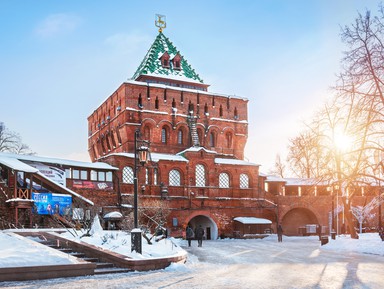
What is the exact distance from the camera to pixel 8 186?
2664 centimetres

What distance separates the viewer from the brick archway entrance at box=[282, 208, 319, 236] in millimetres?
48250

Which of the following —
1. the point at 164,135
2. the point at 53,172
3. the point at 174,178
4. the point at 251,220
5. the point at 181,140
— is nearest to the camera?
the point at 53,172

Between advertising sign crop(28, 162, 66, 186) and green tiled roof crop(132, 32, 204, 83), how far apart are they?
1586 centimetres

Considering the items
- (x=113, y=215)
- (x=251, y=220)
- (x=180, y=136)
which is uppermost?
(x=180, y=136)

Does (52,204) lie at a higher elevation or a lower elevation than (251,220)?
higher

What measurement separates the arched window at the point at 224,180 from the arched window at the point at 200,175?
1.74 metres

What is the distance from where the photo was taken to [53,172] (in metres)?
32.8

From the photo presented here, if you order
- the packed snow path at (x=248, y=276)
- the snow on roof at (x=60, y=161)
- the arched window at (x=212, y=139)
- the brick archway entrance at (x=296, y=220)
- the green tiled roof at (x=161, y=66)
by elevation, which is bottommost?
the brick archway entrance at (x=296, y=220)

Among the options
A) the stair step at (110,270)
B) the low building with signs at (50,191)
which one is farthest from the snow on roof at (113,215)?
the stair step at (110,270)

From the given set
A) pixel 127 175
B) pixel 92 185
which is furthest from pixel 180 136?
pixel 92 185

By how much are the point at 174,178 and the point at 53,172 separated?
431 inches

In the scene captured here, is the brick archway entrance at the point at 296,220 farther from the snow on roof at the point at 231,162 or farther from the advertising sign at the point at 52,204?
the advertising sign at the point at 52,204

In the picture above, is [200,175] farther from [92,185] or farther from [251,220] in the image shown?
[92,185]

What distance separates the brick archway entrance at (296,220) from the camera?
158 ft
